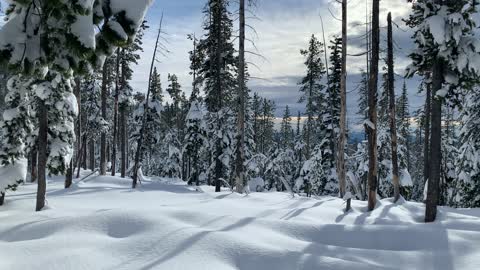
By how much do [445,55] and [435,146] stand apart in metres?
3.05

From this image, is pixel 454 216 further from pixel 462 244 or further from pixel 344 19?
pixel 344 19

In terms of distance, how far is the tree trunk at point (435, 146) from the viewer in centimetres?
1253

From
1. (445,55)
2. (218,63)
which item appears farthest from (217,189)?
(445,55)

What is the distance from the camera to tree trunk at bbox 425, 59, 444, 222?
12.5 meters

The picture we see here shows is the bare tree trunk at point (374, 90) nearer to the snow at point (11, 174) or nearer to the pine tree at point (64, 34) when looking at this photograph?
the pine tree at point (64, 34)

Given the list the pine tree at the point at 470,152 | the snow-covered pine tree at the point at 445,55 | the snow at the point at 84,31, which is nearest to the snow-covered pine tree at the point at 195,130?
the pine tree at the point at 470,152

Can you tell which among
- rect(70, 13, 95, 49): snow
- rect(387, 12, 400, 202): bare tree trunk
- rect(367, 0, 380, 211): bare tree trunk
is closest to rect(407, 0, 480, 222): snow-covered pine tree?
rect(367, 0, 380, 211): bare tree trunk

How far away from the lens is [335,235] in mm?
8570

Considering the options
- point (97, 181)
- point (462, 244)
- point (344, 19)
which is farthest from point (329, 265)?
point (97, 181)

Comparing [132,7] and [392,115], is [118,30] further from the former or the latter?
[392,115]

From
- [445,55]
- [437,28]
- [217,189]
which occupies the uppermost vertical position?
[437,28]

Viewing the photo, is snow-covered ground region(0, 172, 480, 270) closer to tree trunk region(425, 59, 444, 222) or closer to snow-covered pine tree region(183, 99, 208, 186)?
tree trunk region(425, 59, 444, 222)

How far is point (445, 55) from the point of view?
40.7 feet

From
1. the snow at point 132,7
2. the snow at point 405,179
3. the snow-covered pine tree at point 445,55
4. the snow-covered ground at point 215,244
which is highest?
the snow-covered pine tree at point 445,55
